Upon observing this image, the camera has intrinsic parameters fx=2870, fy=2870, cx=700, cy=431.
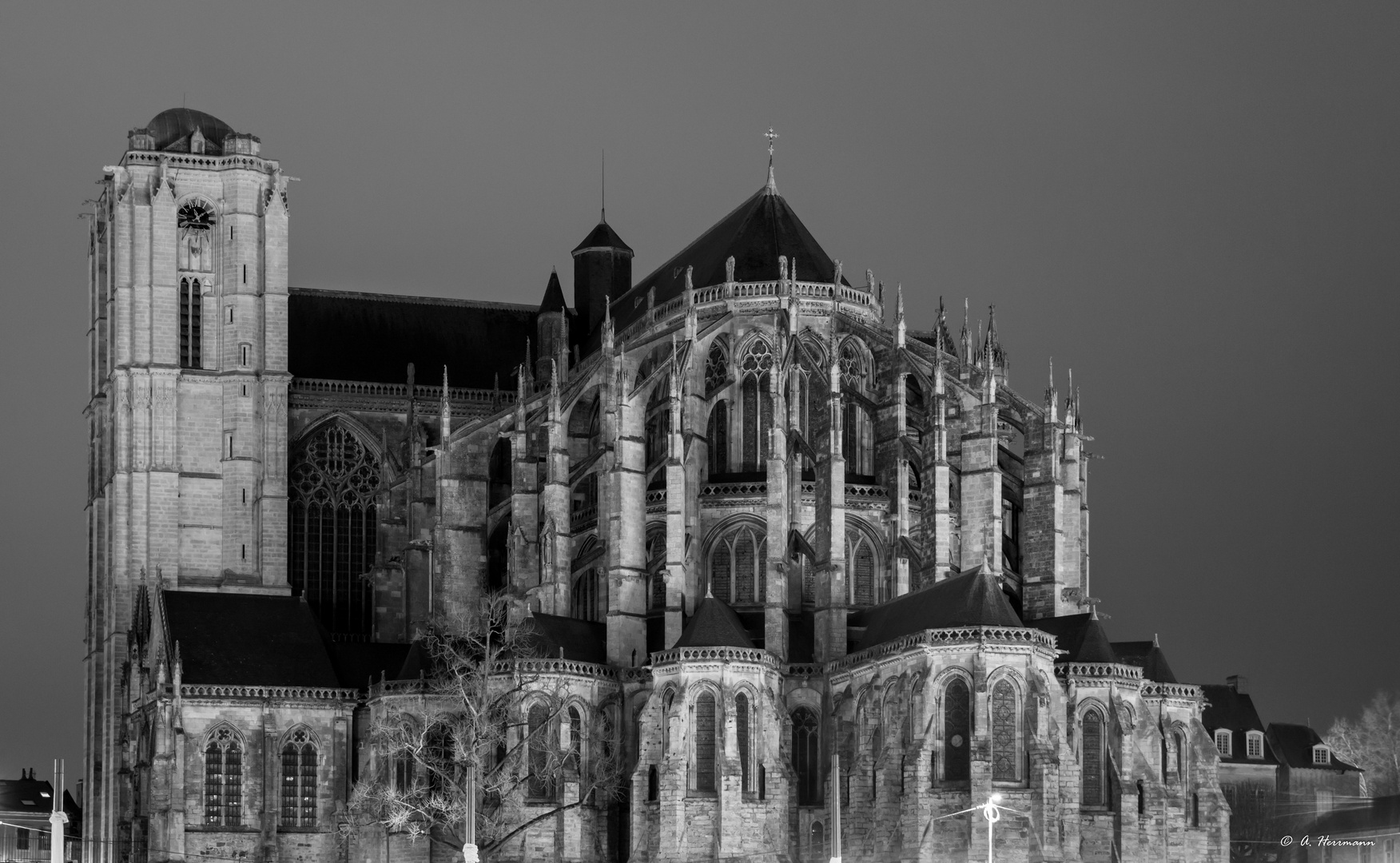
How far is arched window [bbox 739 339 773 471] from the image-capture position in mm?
97750

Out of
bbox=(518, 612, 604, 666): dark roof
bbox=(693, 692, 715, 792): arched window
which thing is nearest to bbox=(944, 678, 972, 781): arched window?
bbox=(693, 692, 715, 792): arched window

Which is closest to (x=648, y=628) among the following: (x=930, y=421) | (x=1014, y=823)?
(x=930, y=421)

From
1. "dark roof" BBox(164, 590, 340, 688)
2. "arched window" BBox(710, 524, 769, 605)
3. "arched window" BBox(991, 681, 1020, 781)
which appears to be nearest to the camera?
"arched window" BBox(991, 681, 1020, 781)

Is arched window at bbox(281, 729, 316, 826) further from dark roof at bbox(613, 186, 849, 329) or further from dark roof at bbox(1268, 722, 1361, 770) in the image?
dark roof at bbox(1268, 722, 1361, 770)

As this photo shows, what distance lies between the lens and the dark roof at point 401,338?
11319 cm

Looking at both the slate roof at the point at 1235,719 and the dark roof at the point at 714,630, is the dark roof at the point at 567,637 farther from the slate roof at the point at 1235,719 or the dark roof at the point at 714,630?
the slate roof at the point at 1235,719

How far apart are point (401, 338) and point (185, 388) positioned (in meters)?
12.5

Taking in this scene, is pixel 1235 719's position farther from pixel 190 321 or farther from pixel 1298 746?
pixel 190 321

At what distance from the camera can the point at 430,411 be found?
113 metres

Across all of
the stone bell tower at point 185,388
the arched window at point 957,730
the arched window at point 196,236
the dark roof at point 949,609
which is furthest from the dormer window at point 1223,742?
the arched window at point 196,236

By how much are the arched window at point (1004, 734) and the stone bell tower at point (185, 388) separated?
32839mm

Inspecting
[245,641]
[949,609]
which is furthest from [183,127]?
[949,609]

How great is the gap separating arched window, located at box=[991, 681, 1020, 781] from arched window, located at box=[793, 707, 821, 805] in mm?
8543

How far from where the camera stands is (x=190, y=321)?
10688 centimetres
